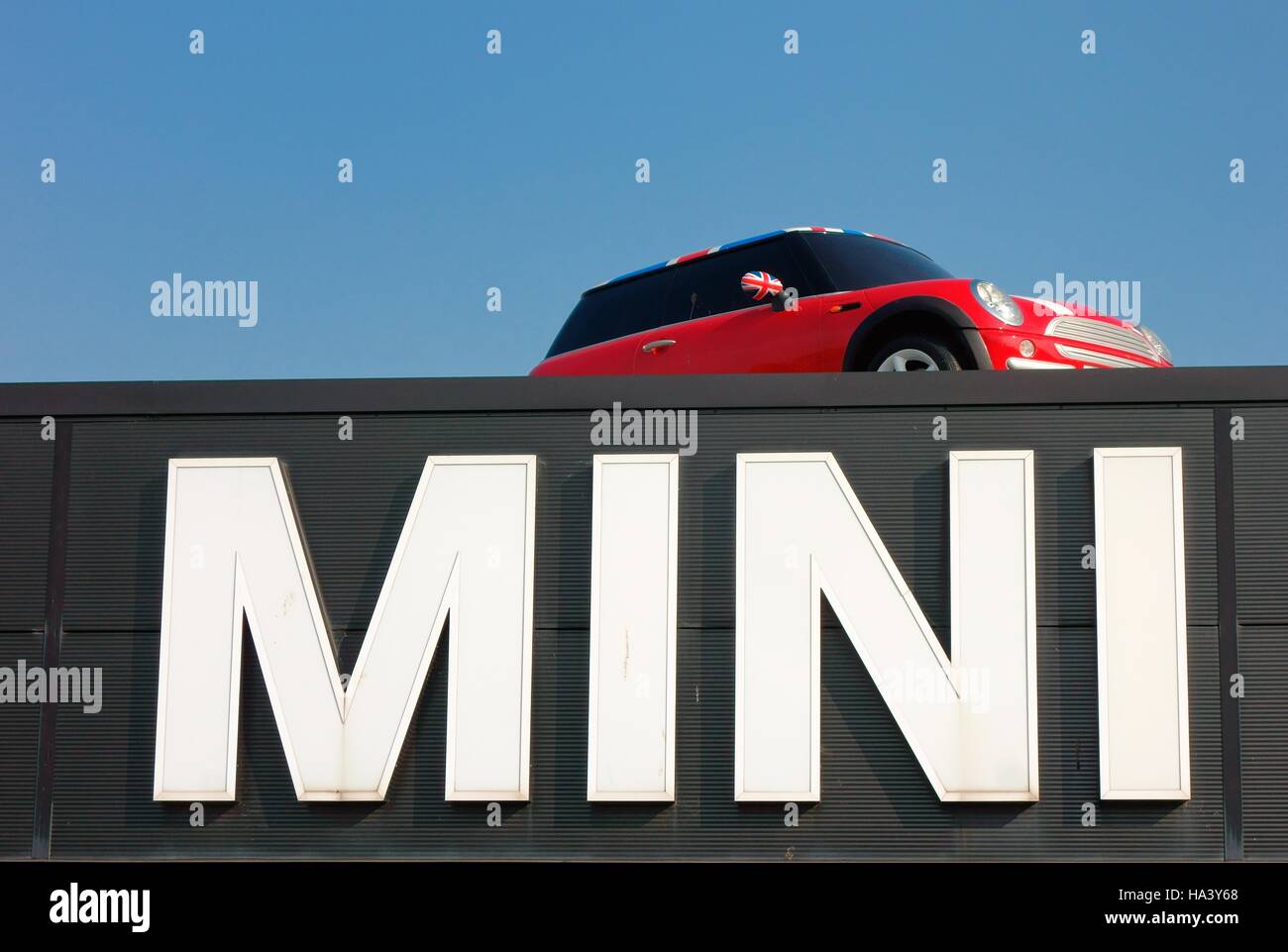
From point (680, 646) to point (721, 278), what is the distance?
197 inches

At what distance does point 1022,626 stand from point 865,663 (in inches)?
29.7

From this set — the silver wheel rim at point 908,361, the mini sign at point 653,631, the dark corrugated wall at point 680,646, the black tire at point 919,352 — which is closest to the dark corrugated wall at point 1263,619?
the dark corrugated wall at point 680,646

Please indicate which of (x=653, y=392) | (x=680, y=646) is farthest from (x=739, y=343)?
(x=680, y=646)

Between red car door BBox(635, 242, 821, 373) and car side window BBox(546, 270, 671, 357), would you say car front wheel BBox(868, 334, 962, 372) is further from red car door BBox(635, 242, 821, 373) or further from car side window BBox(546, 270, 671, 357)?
car side window BBox(546, 270, 671, 357)

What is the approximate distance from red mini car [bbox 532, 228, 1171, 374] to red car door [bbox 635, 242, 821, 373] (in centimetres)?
1

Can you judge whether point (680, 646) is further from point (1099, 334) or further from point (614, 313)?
point (614, 313)

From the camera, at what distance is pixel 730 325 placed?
11.0m

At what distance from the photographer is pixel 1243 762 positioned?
6.82 m

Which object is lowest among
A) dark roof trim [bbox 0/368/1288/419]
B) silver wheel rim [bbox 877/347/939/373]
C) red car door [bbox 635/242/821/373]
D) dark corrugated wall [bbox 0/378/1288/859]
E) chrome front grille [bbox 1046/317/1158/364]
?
dark corrugated wall [bbox 0/378/1288/859]

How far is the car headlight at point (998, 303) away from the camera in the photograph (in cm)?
955

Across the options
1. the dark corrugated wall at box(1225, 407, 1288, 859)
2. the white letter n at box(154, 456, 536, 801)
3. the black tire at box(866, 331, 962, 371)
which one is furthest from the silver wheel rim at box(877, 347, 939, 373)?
the white letter n at box(154, 456, 536, 801)

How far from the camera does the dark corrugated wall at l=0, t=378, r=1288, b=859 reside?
6.87 m

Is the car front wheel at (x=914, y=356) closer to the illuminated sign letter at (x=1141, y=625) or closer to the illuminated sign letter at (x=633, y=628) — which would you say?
the illuminated sign letter at (x=1141, y=625)
